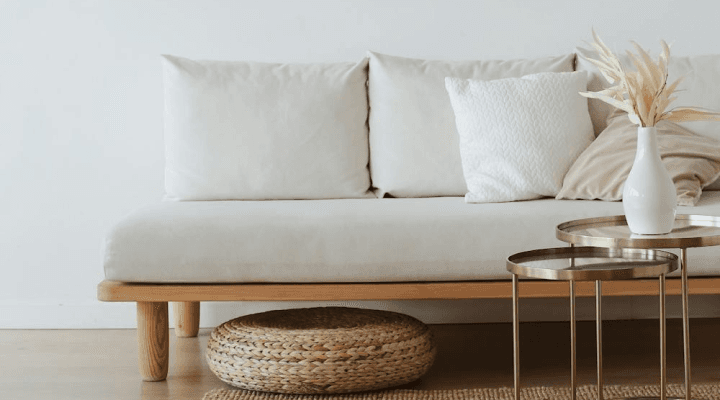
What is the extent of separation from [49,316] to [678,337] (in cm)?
232

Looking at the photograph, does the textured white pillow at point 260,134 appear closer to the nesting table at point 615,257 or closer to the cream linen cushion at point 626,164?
the cream linen cushion at point 626,164

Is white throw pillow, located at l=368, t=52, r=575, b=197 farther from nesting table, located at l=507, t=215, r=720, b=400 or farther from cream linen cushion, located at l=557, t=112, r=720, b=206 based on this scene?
nesting table, located at l=507, t=215, r=720, b=400

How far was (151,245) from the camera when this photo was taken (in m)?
2.43

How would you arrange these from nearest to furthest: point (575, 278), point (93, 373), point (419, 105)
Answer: point (575, 278) < point (93, 373) < point (419, 105)

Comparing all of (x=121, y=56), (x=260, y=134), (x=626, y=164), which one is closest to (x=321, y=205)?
(x=260, y=134)

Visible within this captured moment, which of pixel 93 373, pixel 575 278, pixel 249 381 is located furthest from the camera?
pixel 93 373

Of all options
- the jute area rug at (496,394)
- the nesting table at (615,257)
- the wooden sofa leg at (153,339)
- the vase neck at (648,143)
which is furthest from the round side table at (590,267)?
the wooden sofa leg at (153,339)

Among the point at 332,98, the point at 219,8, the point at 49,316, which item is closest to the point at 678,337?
the point at 332,98

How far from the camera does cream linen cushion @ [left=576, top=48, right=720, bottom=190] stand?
2.91 meters

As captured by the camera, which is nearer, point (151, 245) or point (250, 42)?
point (151, 245)

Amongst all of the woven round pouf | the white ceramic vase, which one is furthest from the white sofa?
the white ceramic vase

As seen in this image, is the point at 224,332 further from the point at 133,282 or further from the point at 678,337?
the point at 678,337

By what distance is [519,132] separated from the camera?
2791mm

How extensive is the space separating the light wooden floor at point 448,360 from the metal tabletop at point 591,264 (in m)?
0.64
